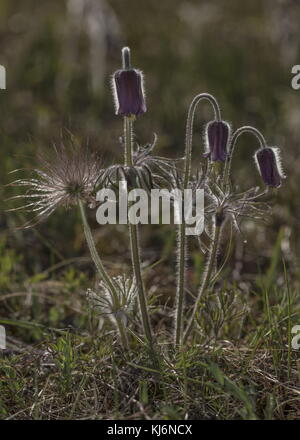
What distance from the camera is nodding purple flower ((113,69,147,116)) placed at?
2.54 meters

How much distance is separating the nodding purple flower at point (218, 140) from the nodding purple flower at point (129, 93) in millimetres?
294

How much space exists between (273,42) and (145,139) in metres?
2.86

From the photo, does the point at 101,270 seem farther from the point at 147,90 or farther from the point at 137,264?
the point at 147,90

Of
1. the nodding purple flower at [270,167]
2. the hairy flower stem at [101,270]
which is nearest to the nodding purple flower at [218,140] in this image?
the nodding purple flower at [270,167]

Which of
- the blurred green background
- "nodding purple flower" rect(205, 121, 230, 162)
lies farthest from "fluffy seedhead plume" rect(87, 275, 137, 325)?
the blurred green background

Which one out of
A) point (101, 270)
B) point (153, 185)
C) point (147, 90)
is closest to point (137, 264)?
point (101, 270)

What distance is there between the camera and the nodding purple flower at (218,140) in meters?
2.65

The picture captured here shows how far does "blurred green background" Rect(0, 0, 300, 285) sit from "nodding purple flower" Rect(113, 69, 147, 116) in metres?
1.43

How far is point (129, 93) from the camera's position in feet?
8.39

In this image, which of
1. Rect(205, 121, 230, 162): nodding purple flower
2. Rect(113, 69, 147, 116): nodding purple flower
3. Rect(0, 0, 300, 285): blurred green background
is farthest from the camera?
Rect(0, 0, 300, 285): blurred green background

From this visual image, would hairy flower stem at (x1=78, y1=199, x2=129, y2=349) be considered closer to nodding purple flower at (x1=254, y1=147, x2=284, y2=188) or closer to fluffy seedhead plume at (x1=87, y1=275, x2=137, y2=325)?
fluffy seedhead plume at (x1=87, y1=275, x2=137, y2=325)
